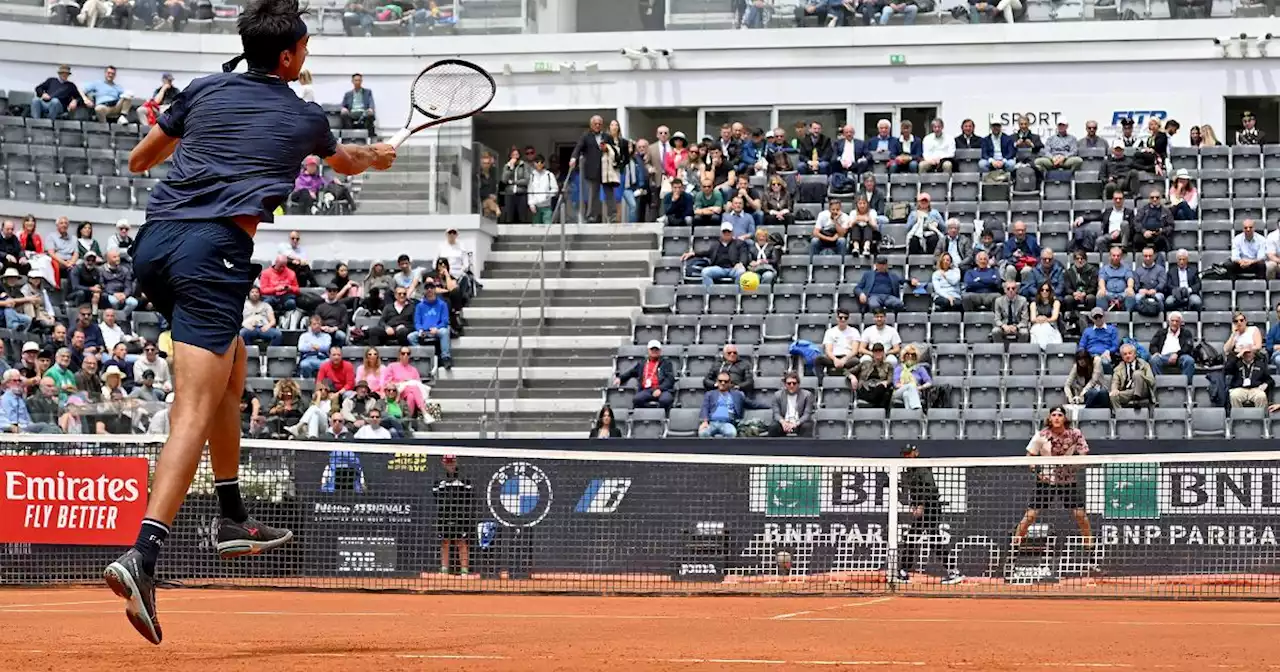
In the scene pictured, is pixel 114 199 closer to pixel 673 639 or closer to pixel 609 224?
pixel 609 224

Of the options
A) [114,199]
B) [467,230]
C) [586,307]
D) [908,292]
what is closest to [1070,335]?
[908,292]

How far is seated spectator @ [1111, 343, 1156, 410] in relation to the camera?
2158cm

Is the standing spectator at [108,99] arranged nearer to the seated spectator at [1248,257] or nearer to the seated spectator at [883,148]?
the seated spectator at [883,148]

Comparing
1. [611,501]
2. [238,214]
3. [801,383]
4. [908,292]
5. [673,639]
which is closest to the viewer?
[238,214]

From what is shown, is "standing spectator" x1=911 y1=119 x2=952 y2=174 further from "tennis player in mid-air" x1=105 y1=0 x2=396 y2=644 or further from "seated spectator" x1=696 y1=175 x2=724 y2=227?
"tennis player in mid-air" x1=105 y1=0 x2=396 y2=644

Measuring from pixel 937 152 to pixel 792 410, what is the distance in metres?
7.09

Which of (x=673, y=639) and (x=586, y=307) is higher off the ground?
(x=586, y=307)

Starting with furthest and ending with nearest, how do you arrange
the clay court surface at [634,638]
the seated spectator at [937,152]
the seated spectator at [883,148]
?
1. the seated spectator at [883,148]
2. the seated spectator at [937,152]
3. the clay court surface at [634,638]

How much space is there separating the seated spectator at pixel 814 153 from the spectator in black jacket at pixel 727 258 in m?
2.38

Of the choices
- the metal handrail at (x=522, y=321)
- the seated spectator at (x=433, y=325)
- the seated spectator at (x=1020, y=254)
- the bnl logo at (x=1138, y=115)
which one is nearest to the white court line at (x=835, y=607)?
the metal handrail at (x=522, y=321)

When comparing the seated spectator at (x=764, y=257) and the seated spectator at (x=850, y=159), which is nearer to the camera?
the seated spectator at (x=764, y=257)

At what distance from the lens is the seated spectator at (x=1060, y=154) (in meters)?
26.9

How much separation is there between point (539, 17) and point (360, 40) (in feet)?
10.5

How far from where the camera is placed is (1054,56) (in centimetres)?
3117
